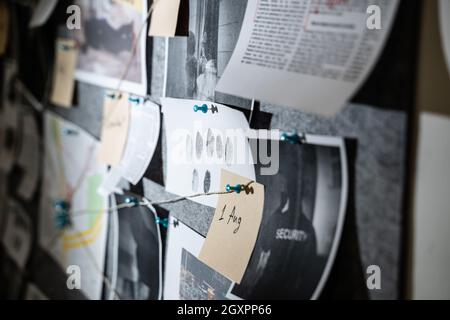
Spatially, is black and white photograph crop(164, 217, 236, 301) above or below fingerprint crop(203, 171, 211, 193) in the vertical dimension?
below

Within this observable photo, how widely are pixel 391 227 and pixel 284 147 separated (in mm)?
116

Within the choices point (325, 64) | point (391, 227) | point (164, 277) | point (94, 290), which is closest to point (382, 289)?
point (391, 227)

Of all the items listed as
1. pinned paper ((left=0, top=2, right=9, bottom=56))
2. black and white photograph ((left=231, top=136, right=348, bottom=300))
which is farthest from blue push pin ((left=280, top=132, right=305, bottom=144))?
pinned paper ((left=0, top=2, right=9, bottom=56))

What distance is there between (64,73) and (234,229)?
568 millimetres

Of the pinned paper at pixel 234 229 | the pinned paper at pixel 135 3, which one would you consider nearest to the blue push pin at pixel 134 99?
the pinned paper at pixel 135 3

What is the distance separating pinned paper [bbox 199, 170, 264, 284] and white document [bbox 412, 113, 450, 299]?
0.49ft

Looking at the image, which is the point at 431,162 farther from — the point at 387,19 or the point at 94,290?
the point at 94,290

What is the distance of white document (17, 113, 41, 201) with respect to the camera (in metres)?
1.04

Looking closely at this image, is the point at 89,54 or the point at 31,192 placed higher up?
the point at 89,54

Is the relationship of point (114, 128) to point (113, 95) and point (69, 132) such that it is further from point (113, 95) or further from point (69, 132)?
point (69, 132)

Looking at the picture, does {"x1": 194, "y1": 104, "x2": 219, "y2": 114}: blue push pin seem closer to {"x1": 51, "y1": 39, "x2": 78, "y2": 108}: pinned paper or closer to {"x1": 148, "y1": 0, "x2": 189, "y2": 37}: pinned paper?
{"x1": 148, "y1": 0, "x2": 189, "y2": 37}: pinned paper

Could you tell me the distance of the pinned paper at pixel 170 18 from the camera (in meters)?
0.54

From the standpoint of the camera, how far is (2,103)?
1166 millimetres

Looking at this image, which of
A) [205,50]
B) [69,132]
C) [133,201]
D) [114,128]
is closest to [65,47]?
[69,132]
